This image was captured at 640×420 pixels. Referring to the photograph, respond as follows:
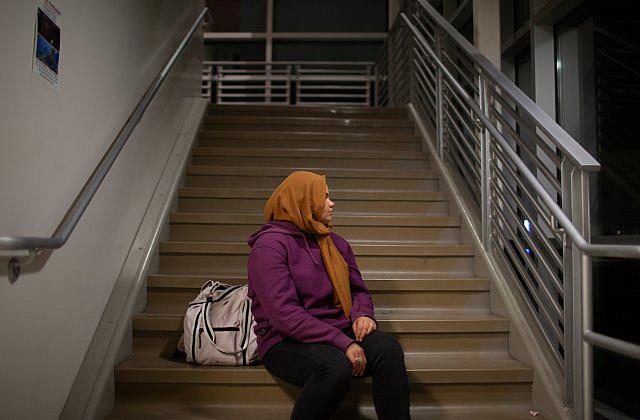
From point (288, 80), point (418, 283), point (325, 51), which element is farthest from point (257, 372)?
point (325, 51)

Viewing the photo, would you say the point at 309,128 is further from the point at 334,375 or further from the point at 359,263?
the point at 334,375

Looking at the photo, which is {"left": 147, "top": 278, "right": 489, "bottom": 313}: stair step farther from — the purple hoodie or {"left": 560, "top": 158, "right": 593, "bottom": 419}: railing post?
{"left": 560, "top": 158, "right": 593, "bottom": 419}: railing post

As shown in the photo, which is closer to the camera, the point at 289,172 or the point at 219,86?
the point at 289,172

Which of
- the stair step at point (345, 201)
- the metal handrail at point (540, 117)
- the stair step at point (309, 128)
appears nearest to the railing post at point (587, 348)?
the metal handrail at point (540, 117)

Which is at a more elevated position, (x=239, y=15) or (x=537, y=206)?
(x=239, y=15)

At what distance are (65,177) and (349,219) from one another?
168cm

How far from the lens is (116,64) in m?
2.28

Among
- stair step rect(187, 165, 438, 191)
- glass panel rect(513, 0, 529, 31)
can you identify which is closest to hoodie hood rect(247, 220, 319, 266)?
stair step rect(187, 165, 438, 191)

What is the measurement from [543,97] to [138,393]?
308 cm

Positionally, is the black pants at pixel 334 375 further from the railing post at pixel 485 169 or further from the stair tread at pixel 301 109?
the stair tread at pixel 301 109

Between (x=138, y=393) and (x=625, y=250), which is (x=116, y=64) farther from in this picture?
(x=625, y=250)

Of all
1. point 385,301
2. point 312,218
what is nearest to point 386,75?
point 385,301

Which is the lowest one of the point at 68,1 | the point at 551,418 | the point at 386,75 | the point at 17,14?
the point at 551,418

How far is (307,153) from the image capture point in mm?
3865
